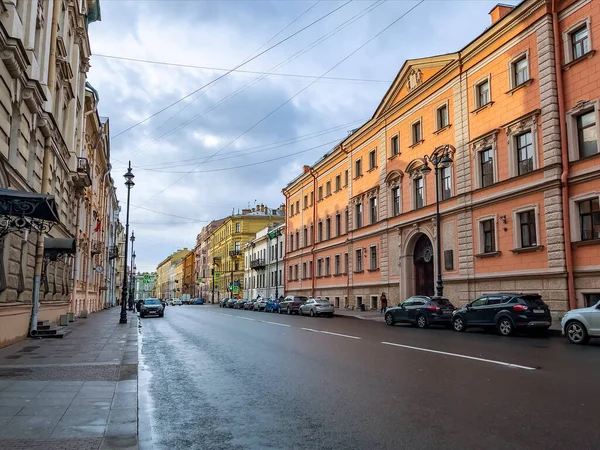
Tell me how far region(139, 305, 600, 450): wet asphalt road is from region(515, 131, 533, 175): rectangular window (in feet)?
42.1

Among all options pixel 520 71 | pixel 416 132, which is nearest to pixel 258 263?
pixel 416 132

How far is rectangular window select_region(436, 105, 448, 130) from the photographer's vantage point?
31.1 meters

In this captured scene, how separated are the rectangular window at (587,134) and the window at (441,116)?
9.82m

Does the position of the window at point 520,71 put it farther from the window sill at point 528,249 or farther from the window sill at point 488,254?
the window sill at point 488,254

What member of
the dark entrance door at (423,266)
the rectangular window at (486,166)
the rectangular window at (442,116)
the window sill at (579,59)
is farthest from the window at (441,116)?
the window sill at (579,59)

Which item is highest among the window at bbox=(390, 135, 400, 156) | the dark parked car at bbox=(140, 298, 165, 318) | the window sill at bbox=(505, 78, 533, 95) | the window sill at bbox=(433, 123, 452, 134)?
the window at bbox=(390, 135, 400, 156)

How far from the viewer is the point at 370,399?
7.32 meters

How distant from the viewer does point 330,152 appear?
48781 millimetres

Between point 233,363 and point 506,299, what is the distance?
11586 millimetres

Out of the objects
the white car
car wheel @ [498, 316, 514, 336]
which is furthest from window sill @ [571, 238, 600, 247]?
the white car

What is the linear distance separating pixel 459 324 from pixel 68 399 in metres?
16.6

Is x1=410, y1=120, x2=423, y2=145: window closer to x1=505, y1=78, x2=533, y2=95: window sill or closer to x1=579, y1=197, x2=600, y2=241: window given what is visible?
x1=505, y1=78, x2=533, y2=95: window sill

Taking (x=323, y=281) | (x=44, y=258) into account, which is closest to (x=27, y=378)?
(x=44, y=258)

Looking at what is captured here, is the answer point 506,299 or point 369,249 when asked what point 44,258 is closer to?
point 506,299
